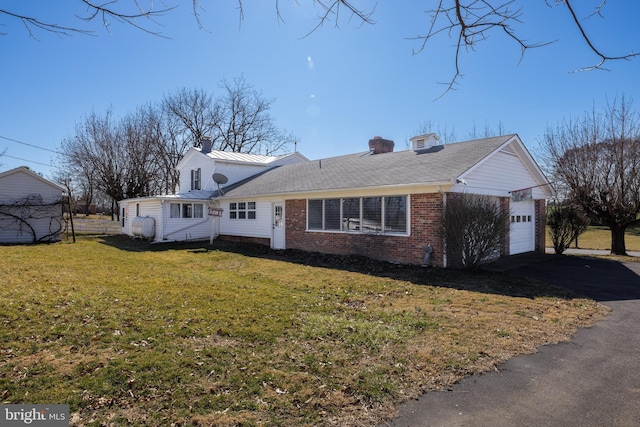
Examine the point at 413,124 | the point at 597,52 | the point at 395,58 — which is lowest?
the point at 597,52

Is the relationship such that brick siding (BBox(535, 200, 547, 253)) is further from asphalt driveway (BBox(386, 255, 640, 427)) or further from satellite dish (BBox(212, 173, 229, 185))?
satellite dish (BBox(212, 173, 229, 185))

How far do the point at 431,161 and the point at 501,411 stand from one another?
10.8 metres

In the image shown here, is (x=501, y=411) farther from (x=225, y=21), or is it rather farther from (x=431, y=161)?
(x=431, y=161)

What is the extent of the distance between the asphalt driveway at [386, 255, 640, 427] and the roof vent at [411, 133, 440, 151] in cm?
1124

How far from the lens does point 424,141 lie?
52.7 ft

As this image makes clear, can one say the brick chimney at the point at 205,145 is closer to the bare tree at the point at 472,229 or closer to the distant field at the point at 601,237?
the bare tree at the point at 472,229

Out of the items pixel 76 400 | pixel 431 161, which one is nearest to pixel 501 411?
pixel 76 400

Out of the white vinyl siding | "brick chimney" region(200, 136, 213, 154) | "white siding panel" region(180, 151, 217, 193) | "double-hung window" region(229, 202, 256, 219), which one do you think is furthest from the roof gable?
the white vinyl siding

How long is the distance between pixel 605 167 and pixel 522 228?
5.11m

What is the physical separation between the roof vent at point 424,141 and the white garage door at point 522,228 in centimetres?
425

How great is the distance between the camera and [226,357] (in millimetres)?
4359

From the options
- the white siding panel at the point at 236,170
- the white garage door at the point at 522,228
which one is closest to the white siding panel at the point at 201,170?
the white siding panel at the point at 236,170

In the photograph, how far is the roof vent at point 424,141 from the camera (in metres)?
15.9

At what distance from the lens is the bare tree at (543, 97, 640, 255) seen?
50.4ft
